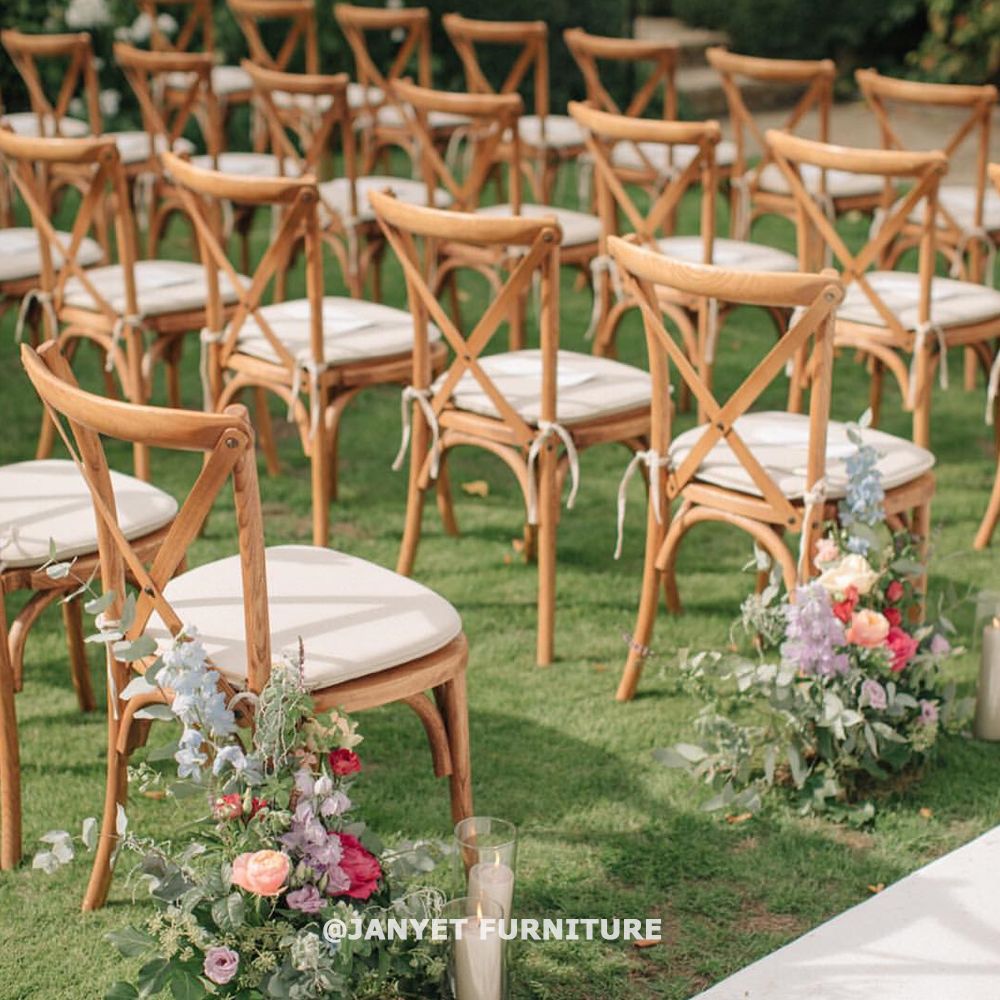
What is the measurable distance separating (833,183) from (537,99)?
1270 mm

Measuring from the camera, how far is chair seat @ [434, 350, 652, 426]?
12.4 feet

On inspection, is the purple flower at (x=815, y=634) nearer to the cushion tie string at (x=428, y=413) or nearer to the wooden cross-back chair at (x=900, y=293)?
the cushion tie string at (x=428, y=413)

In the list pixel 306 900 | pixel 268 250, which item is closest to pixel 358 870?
pixel 306 900

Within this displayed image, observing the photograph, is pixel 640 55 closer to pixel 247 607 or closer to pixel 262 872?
pixel 247 607

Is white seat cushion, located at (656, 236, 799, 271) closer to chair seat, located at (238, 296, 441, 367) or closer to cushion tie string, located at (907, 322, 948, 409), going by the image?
cushion tie string, located at (907, 322, 948, 409)

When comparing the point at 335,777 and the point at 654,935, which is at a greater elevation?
the point at 335,777

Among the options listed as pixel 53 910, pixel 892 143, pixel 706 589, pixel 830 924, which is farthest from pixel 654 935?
pixel 892 143

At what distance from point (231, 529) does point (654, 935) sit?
7.13 ft

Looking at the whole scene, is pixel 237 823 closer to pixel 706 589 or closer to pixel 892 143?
pixel 706 589

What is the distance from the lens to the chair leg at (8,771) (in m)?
2.95

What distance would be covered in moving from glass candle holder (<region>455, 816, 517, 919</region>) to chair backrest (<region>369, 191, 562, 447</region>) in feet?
4.35

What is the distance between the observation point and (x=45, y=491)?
320cm

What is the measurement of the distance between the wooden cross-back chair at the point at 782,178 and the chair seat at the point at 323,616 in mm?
3227

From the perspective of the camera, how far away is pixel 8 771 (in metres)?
2.99
